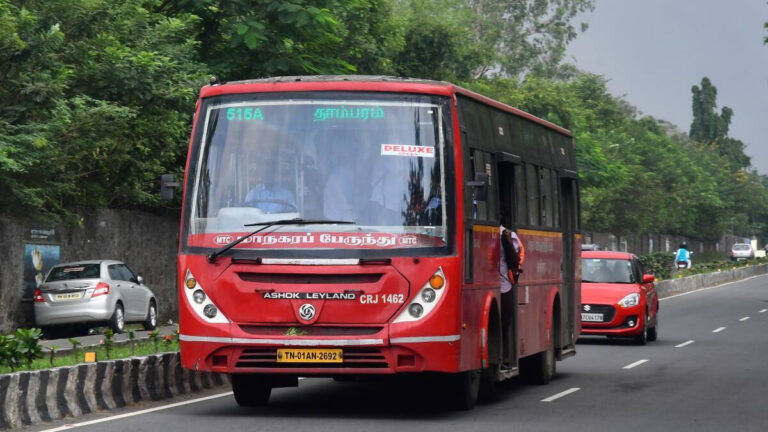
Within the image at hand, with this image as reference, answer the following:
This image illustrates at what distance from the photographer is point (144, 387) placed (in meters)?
15.0

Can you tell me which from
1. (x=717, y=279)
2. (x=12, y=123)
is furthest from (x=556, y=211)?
(x=717, y=279)

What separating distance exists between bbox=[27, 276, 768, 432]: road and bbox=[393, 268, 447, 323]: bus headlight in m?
0.97

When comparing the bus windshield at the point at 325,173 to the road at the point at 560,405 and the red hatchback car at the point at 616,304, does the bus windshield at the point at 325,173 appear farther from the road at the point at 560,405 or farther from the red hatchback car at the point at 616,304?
the red hatchback car at the point at 616,304

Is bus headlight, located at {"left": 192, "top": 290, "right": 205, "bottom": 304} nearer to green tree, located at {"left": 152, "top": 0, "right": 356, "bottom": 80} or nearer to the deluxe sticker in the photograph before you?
the deluxe sticker

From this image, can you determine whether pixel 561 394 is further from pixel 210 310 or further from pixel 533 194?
pixel 210 310

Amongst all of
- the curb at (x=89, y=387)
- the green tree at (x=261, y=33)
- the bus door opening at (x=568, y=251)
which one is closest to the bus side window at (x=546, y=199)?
the bus door opening at (x=568, y=251)

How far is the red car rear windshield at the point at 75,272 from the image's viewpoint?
98.4 feet

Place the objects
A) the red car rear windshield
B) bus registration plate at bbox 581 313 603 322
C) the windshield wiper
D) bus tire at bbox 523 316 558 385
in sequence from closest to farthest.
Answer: the windshield wiper → bus tire at bbox 523 316 558 385 → bus registration plate at bbox 581 313 603 322 → the red car rear windshield

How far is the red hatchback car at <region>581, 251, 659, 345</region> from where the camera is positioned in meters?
27.2

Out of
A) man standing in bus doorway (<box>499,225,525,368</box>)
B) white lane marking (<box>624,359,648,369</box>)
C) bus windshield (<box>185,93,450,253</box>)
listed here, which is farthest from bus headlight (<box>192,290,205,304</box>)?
white lane marking (<box>624,359,648,369</box>)

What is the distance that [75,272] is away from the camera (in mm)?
30125

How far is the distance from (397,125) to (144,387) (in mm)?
3966

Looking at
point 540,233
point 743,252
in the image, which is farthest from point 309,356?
point 743,252

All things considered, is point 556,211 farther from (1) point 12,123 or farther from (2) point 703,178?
(2) point 703,178
